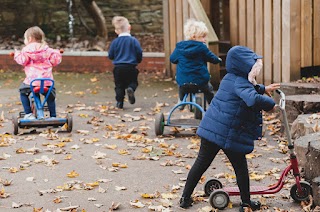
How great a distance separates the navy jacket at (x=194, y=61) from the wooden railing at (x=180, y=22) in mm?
2518

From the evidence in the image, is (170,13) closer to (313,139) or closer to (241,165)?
(313,139)

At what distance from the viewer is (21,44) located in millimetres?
19422

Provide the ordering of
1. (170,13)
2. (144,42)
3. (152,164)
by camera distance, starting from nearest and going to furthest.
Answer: (152,164)
(170,13)
(144,42)

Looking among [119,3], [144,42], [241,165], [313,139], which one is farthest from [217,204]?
[119,3]

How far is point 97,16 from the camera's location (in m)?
18.9

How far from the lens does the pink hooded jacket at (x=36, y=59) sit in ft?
30.7

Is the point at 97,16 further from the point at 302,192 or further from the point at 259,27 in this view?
the point at 302,192

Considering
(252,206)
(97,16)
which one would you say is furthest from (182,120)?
(97,16)

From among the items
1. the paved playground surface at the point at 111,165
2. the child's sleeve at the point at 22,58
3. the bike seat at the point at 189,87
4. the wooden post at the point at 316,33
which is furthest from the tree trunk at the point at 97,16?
the bike seat at the point at 189,87

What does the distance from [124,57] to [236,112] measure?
5.99 meters

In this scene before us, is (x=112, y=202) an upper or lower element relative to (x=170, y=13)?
lower

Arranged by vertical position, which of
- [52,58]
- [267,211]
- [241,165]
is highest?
[52,58]

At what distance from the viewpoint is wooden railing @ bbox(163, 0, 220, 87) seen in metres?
12.5

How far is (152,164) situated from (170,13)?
6885mm
